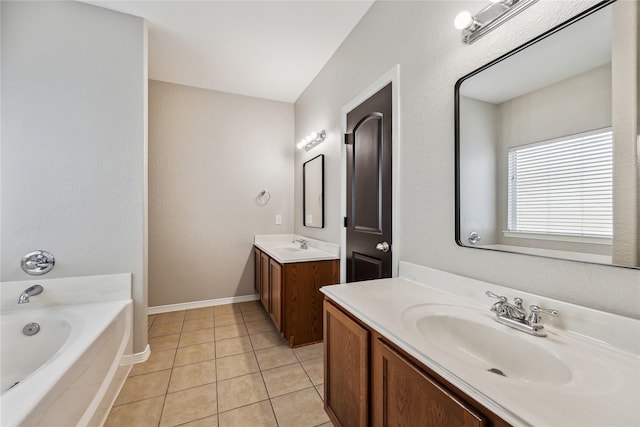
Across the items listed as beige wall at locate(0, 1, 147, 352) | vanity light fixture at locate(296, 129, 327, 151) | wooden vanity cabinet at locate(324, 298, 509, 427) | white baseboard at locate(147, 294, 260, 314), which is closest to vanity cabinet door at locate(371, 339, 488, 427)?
wooden vanity cabinet at locate(324, 298, 509, 427)

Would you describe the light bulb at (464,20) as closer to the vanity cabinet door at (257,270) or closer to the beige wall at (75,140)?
the beige wall at (75,140)

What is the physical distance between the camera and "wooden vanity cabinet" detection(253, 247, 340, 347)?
7.00 feet

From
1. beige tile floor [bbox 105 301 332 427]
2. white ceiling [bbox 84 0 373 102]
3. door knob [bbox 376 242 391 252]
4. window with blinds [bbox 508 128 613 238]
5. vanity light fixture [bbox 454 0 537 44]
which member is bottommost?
beige tile floor [bbox 105 301 332 427]

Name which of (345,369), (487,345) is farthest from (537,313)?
(345,369)

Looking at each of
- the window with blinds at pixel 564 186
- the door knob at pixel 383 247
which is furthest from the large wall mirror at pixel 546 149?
the door knob at pixel 383 247

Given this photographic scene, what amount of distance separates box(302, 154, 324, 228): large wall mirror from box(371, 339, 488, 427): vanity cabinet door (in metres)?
1.80

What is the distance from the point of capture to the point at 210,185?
312cm

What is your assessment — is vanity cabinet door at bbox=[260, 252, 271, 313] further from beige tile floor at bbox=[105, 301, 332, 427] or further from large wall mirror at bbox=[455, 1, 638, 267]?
large wall mirror at bbox=[455, 1, 638, 267]

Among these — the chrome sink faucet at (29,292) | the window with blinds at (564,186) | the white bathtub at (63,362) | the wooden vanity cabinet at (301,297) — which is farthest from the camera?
the wooden vanity cabinet at (301,297)

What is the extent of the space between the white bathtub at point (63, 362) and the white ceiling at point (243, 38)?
2.21 m

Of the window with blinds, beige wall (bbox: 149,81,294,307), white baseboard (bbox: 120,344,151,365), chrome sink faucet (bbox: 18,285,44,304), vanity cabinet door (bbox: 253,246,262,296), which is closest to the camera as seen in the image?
the window with blinds

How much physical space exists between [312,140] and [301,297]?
1.66 m

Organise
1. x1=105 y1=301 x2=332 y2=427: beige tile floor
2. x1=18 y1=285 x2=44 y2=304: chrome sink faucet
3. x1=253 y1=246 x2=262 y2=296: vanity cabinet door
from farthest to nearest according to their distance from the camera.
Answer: x1=253 y1=246 x2=262 y2=296: vanity cabinet door, x1=18 y1=285 x2=44 y2=304: chrome sink faucet, x1=105 y1=301 x2=332 y2=427: beige tile floor

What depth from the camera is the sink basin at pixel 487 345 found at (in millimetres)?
723
